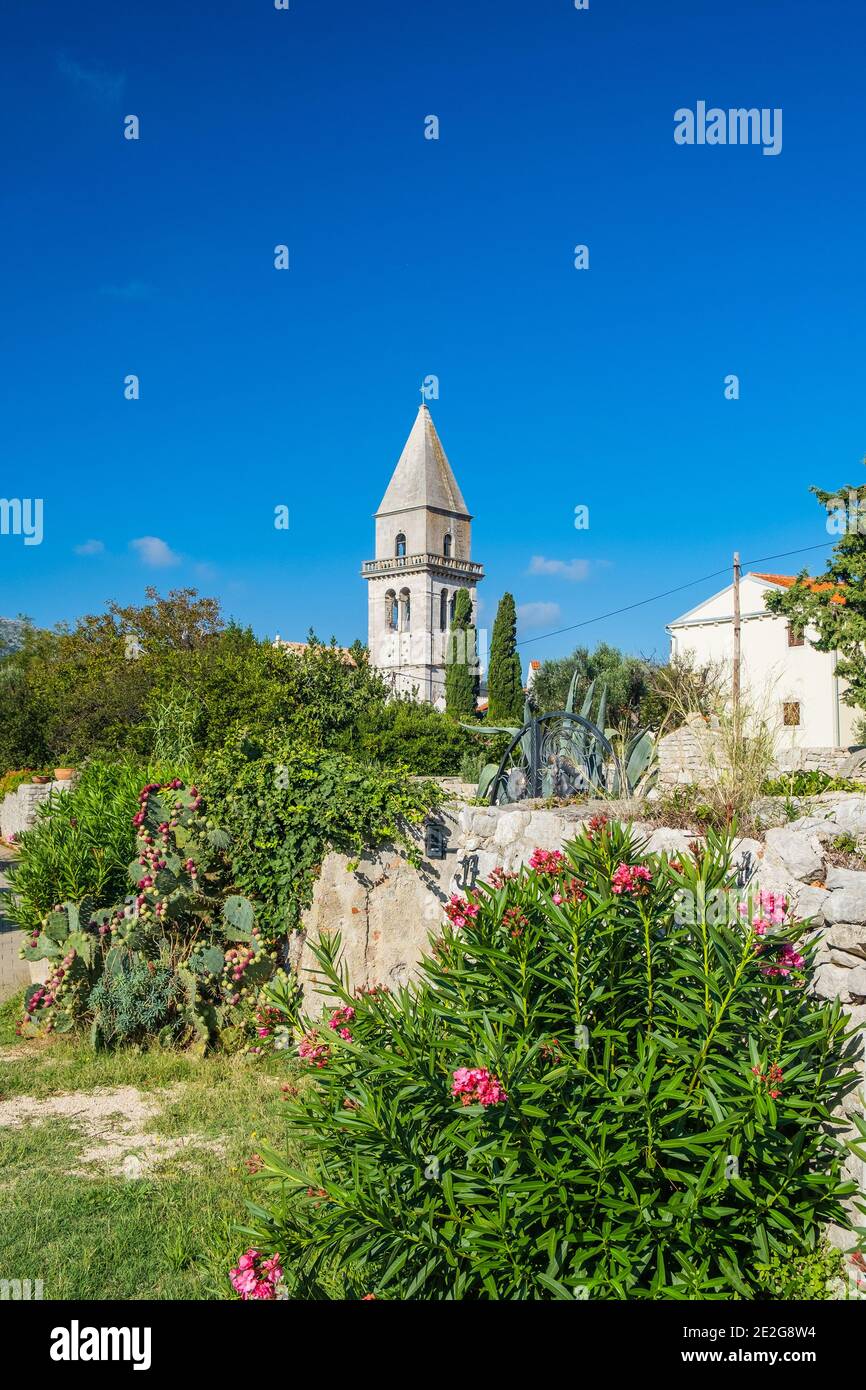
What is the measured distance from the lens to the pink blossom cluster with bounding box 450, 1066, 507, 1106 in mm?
2281

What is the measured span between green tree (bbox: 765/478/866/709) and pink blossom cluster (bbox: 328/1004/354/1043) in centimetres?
1992

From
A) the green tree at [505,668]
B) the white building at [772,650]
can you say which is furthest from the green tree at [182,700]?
the green tree at [505,668]

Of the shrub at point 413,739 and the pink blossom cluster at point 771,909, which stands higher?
the shrub at point 413,739

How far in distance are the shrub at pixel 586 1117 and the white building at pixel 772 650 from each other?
27173 millimetres

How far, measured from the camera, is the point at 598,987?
8.27 feet

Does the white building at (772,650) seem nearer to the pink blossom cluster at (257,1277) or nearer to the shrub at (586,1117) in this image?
the shrub at (586,1117)

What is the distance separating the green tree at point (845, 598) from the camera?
20812 mm

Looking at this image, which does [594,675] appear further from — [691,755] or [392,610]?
[691,755]

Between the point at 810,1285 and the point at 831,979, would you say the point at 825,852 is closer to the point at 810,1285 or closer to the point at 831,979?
the point at 831,979

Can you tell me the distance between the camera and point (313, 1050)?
3.00 m

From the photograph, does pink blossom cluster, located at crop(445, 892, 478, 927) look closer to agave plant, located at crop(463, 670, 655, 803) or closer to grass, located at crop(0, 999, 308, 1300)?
grass, located at crop(0, 999, 308, 1300)

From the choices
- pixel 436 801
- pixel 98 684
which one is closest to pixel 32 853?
pixel 436 801

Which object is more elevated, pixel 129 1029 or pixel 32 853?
pixel 32 853
